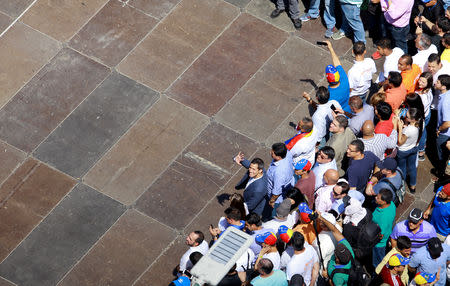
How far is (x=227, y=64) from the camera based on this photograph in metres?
14.7

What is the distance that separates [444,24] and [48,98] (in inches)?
263

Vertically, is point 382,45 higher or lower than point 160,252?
higher

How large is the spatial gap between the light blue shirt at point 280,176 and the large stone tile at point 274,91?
1.78 metres

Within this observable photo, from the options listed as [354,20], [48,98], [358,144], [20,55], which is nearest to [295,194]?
[358,144]

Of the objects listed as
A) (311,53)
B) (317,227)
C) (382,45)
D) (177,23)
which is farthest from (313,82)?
(317,227)

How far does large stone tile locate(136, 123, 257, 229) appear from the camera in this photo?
1295cm

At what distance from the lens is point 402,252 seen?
10.6m

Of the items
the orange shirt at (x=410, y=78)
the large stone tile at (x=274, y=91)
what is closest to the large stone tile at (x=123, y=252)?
the large stone tile at (x=274, y=91)

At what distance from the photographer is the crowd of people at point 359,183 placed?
10648mm

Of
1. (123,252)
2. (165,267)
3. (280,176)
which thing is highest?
(280,176)

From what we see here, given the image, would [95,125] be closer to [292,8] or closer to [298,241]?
[292,8]

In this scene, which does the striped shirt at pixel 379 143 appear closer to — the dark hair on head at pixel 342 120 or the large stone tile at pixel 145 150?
the dark hair on head at pixel 342 120

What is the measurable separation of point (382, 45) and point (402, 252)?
12.6 feet

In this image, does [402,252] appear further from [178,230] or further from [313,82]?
[313,82]
